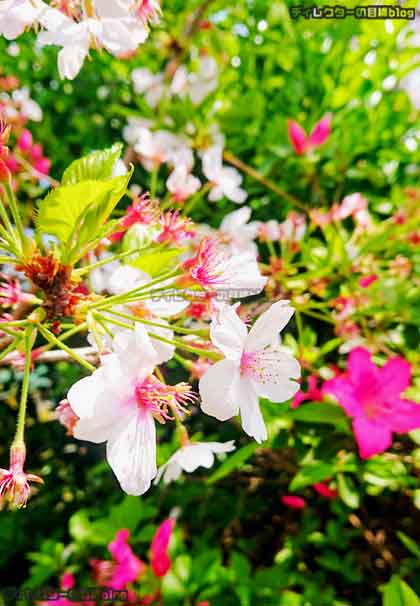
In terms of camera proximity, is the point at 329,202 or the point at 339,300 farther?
the point at 329,202

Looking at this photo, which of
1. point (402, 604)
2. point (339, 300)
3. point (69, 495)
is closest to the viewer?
point (402, 604)

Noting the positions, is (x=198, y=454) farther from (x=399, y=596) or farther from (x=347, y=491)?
(x=347, y=491)

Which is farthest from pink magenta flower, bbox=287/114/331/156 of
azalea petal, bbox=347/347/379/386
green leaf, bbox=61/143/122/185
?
green leaf, bbox=61/143/122/185

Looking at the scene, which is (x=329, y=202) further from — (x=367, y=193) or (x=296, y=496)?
(x=296, y=496)

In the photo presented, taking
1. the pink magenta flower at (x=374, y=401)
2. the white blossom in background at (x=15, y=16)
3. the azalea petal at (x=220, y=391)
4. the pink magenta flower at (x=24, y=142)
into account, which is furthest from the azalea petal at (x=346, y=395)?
the pink magenta flower at (x=24, y=142)

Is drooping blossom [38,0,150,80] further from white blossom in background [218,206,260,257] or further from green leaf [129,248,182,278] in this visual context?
white blossom in background [218,206,260,257]

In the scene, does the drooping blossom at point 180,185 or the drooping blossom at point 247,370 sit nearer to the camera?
the drooping blossom at point 247,370

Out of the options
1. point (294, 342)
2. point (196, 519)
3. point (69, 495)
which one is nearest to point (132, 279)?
point (294, 342)

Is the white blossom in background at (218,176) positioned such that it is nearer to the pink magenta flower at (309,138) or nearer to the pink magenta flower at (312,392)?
the pink magenta flower at (309,138)
